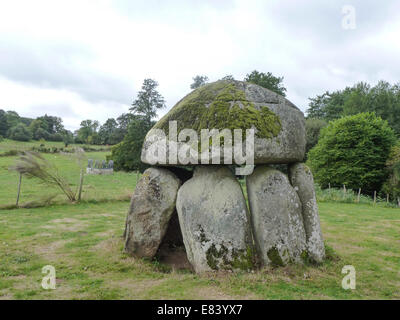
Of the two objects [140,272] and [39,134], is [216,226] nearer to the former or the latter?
[140,272]

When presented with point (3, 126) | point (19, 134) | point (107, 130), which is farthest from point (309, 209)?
point (107, 130)

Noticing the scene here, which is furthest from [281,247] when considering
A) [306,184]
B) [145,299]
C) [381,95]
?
[381,95]

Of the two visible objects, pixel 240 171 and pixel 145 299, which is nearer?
pixel 145 299

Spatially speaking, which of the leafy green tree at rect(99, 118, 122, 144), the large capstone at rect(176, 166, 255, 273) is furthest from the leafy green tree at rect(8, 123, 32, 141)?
the large capstone at rect(176, 166, 255, 273)

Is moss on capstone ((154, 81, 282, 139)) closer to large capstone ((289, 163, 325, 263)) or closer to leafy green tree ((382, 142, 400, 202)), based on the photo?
large capstone ((289, 163, 325, 263))

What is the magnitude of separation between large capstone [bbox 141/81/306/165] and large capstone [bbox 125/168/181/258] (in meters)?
0.63

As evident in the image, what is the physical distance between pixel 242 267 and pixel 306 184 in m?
2.37

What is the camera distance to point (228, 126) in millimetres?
5695

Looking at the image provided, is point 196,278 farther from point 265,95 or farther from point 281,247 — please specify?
point 265,95

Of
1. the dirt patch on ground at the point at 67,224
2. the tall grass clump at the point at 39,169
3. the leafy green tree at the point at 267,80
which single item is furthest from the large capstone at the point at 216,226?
the leafy green tree at the point at 267,80

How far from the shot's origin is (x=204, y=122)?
19.5 feet

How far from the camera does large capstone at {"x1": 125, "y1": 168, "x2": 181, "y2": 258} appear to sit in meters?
6.31

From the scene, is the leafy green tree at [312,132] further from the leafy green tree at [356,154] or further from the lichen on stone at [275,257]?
the lichen on stone at [275,257]

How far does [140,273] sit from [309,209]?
3.83 m
